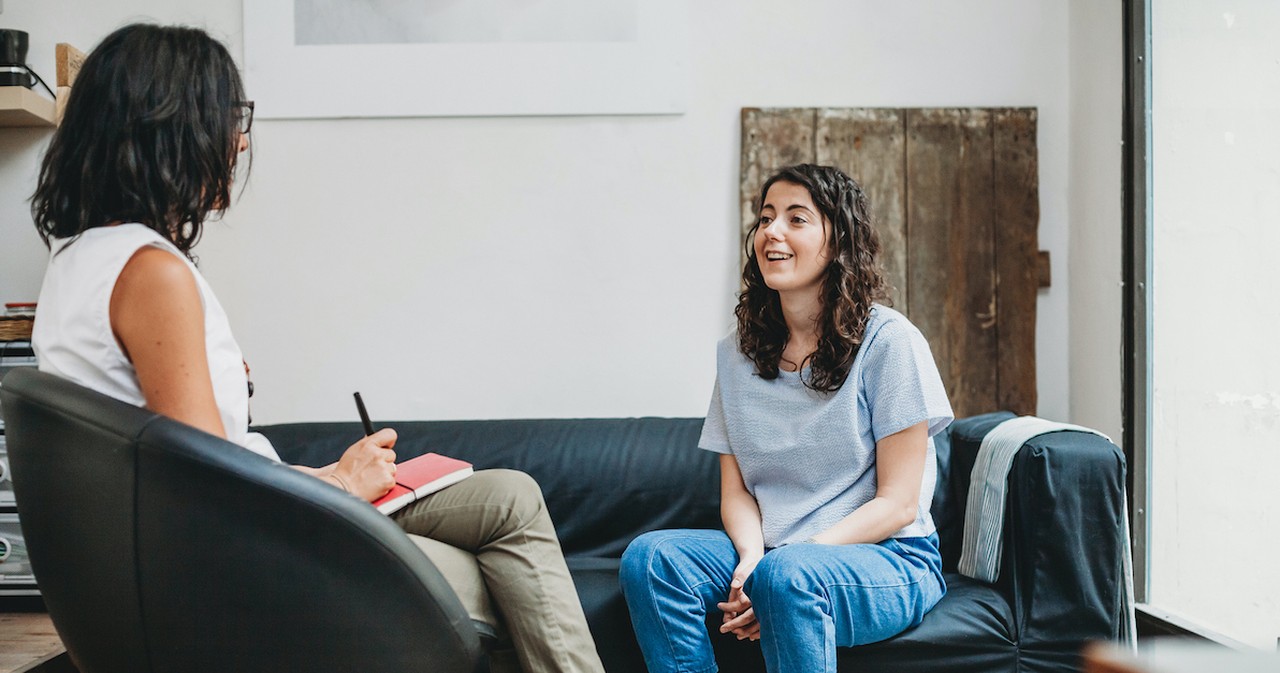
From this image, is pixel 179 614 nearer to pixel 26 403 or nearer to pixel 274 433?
pixel 26 403

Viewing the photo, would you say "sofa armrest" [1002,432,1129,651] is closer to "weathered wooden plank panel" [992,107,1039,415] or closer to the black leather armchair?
"weathered wooden plank panel" [992,107,1039,415]

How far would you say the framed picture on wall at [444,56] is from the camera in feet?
8.46

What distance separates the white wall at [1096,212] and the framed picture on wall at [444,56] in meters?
1.24

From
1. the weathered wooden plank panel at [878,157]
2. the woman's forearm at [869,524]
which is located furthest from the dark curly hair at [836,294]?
the weathered wooden plank panel at [878,157]

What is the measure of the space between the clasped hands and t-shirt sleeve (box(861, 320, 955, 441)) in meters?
0.37

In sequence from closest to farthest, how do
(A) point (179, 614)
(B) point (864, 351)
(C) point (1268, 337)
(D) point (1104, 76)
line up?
(A) point (179, 614), (B) point (864, 351), (C) point (1268, 337), (D) point (1104, 76)

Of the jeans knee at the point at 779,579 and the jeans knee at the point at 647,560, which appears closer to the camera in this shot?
the jeans knee at the point at 779,579

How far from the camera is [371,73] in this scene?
8.48 feet

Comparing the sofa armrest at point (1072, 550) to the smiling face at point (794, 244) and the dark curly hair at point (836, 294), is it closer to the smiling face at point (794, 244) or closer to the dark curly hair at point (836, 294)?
the dark curly hair at point (836, 294)

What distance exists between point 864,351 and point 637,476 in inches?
29.1

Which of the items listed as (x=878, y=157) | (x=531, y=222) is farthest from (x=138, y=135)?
(x=878, y=157)

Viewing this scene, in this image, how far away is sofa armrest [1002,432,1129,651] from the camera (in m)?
1.70

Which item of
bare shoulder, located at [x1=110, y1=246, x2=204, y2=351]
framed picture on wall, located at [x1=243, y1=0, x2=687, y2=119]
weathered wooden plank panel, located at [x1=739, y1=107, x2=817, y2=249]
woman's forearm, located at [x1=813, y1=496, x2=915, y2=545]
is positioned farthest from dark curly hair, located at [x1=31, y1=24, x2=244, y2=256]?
weathered wooden plank panel, located at [x1=739, y1=107, x2=817, y2=249]

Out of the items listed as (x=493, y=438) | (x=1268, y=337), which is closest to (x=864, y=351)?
(x=1268, y=337)
